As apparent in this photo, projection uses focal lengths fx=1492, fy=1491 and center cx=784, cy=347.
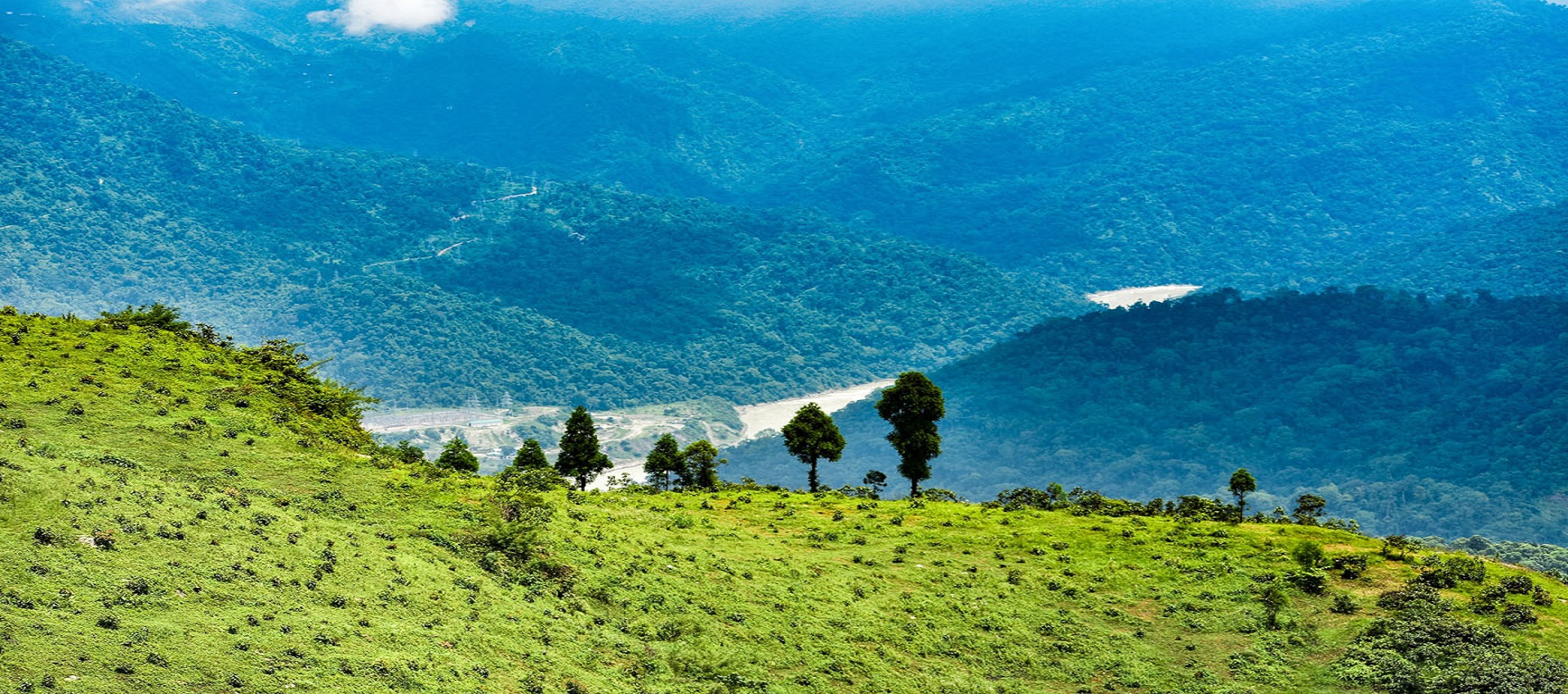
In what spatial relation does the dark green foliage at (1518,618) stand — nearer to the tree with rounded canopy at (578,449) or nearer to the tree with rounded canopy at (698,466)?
the tree with rounded canopy at (698,466)

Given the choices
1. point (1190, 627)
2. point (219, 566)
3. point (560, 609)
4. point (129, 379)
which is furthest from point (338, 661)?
point (1190, 627)

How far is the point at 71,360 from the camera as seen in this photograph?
7144cm

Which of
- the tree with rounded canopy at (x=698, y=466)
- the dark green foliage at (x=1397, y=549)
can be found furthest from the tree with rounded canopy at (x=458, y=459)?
the dark green foliage at (x=1397, y=549)

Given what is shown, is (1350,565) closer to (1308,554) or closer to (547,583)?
(1308,554)

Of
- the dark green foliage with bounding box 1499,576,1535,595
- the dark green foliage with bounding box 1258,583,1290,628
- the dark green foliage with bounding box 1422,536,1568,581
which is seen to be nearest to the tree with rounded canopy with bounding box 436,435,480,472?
the dark green foliage with bounding box 1258,583,1290,628

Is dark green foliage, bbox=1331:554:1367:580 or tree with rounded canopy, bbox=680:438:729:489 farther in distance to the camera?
tree with rounded canopy, bbox=680:438:729:489

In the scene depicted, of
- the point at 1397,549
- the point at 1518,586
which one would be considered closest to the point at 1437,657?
the point at 1518,586

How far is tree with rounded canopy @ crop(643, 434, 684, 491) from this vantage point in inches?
3824

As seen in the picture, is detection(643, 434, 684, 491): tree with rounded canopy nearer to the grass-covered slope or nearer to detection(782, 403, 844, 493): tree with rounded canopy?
detection(782, 403, 844, 493): tree with rounded canopy

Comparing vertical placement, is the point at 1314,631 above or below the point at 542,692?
above

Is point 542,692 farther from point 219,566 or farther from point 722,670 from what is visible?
point 219,566

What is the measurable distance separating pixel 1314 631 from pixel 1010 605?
13.0 meters

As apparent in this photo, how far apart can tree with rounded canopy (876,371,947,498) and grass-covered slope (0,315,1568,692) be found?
13466 millimetres

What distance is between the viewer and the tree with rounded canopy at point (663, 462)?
Result: 97125 mm
